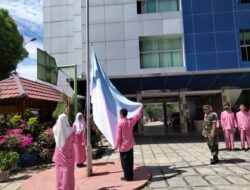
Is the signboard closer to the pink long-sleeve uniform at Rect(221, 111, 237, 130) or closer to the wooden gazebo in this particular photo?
the wooden gazebo

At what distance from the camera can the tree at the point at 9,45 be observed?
1196 inches

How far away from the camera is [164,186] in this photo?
24.0 ft

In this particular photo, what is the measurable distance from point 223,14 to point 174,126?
1248 centimetres

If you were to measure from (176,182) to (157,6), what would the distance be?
1614cm

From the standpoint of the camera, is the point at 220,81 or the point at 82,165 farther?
the point at 220,81

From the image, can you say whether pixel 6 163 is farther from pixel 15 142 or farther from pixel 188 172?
pixel 188 172

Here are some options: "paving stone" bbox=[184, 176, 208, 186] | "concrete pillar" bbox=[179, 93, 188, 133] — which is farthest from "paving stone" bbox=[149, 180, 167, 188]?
"concrete pillar" bbox=[179, 93, 188, 133]

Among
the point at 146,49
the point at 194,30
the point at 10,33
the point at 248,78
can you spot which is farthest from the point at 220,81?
the point at 10,33

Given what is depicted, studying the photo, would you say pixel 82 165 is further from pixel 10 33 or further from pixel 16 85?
pixel 10 33

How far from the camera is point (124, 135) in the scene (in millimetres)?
8078

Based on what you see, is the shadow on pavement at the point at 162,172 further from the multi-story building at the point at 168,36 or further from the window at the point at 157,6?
Result: the window at the point at 157,6

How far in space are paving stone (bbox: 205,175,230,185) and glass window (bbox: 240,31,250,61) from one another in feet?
48.6

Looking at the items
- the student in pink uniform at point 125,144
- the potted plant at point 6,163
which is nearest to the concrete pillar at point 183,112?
the potted plant at point 6,163

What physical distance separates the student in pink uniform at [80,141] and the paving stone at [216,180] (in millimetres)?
4206
